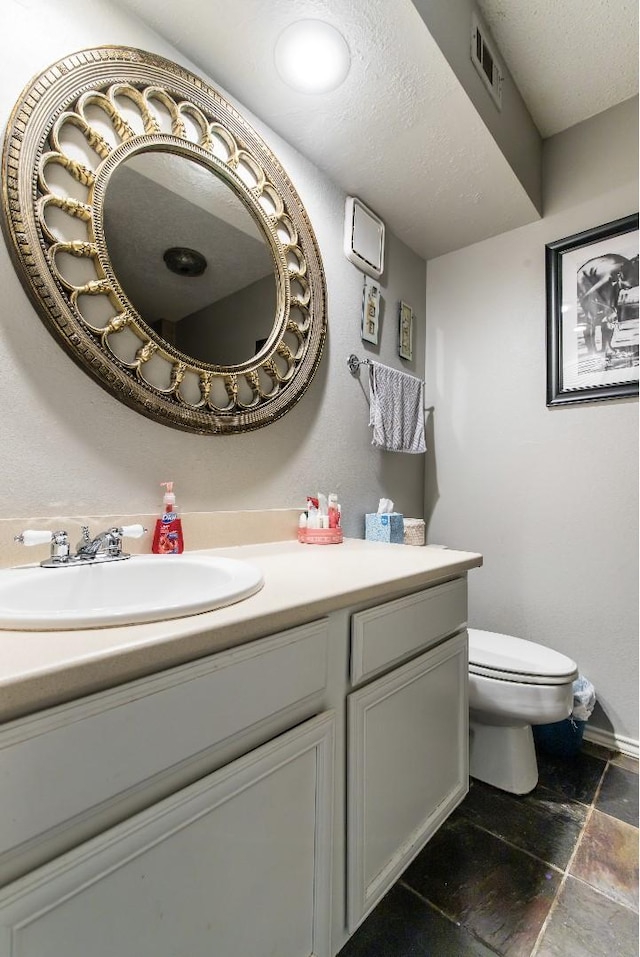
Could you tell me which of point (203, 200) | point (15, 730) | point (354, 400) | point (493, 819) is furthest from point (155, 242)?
point (493, 819)

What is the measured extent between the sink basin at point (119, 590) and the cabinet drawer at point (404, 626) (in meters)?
0.26

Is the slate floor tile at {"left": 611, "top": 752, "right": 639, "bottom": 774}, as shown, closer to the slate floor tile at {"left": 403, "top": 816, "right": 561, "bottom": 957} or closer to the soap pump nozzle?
the slate floor tile at {"left": 403, "top": 816, "right": 561, "bottom": 957}

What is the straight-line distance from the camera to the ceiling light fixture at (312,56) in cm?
115

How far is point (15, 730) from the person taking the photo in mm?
427

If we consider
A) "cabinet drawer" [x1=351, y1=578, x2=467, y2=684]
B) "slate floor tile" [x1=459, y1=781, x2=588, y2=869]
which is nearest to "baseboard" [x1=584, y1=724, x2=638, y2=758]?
"slate floor tile" [x1=459, y1=781, x2=588, y2=869]

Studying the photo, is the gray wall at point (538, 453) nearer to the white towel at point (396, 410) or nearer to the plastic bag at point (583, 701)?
the plastic bag at point (583, 701)

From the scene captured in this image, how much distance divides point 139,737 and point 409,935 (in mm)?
922

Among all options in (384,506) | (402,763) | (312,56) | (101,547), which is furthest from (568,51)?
(402,763)

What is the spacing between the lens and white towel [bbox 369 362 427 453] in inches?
70.7

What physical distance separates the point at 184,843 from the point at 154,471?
801 mm

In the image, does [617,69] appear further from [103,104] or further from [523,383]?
[103,104]

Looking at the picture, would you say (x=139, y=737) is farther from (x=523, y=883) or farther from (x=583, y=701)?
(x=583, y=701)

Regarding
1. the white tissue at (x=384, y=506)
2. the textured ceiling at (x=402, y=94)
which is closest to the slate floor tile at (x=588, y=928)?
the white tissue at (x=384, y=506)

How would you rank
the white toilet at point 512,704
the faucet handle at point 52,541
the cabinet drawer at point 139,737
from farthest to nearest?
1. the white toilet at point 512,704
2. the faucet handle at point 52,541
3. the cabinet drawer at point 139,737
